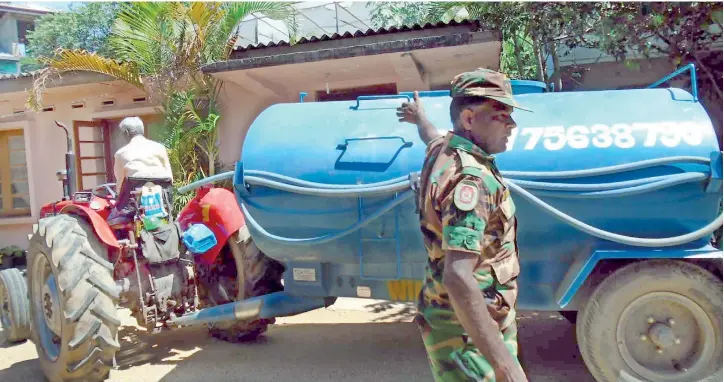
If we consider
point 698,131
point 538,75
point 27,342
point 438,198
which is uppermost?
point 538,75

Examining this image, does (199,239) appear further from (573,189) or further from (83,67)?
(83,67)

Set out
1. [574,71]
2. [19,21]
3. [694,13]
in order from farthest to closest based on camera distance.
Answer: [19,21] < [574,71] < [694,13]

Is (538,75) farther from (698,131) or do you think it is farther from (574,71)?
(698,131)

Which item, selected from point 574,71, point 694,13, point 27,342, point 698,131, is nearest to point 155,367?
point 27,342

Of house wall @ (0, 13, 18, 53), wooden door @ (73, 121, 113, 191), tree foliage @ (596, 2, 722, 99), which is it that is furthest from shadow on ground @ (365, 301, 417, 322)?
house wall @ (0, 13, 18, 53)

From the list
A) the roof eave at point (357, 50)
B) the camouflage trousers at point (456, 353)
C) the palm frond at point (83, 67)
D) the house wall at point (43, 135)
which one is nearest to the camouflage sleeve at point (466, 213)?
the camouflage trousers at point (456, 353)

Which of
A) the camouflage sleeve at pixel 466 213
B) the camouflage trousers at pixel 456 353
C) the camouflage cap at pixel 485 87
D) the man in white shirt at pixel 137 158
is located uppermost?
the camouflage cap at pixel 485 87

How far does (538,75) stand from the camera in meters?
7.51

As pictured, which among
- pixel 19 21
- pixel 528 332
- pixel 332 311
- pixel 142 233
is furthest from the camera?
pixel 19 21

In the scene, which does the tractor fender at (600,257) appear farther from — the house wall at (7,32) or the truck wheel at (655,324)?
the house wall at (7,32)

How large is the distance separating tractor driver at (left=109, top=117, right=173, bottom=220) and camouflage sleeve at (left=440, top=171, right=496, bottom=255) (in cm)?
299

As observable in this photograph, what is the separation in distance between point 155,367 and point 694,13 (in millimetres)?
5338

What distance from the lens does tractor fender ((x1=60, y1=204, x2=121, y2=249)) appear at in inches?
164

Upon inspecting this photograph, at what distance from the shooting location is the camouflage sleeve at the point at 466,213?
1863mm
